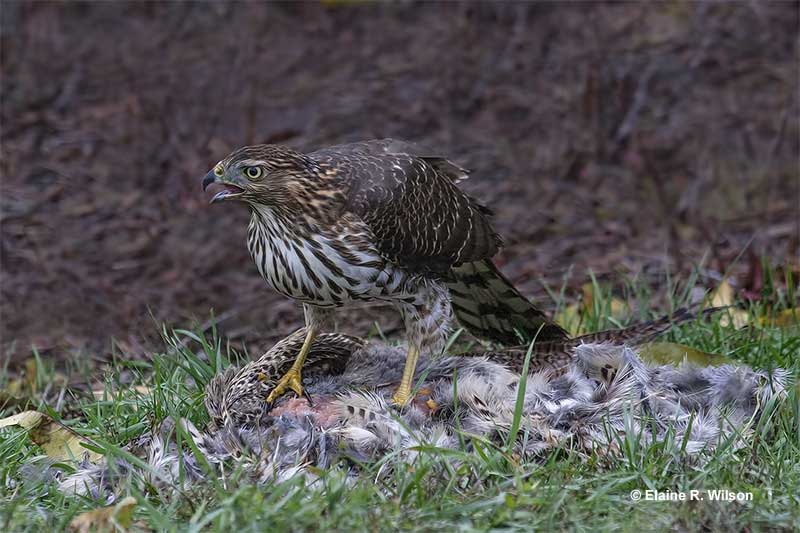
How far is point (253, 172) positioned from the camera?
462cm

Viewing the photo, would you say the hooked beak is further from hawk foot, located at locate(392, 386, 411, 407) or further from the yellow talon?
hawk foot, located at locate(392, 386, 411, 407)

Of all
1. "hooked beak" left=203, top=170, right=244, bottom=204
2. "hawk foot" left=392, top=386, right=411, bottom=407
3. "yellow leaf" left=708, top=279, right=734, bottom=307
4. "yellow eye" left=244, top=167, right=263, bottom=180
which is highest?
"yellow eye" left=244, top=167, right=263, bottom=180

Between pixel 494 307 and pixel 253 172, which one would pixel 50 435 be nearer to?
pixel 253 172

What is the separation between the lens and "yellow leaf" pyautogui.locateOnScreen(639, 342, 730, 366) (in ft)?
16.0

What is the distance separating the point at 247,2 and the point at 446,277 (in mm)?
5674

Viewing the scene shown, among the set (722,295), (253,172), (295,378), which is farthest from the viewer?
(722,295)

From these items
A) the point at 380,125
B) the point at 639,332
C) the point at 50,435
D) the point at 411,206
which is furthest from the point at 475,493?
the point at 380,125

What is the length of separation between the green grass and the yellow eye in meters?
0.98

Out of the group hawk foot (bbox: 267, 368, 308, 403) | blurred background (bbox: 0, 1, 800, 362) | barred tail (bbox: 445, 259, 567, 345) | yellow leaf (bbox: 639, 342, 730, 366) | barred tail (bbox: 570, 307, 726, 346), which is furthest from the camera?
blurred background (bbox: 0, 1, 800, 362)

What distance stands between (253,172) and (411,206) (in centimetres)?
67

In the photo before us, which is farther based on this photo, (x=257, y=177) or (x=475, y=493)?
(x=257, y=177)

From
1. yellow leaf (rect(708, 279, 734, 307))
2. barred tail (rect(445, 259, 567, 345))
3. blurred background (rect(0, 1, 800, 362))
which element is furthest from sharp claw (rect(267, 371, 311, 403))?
blurred background (rect(0, 1, 800, 362))

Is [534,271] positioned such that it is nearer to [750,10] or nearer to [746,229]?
[746,229]

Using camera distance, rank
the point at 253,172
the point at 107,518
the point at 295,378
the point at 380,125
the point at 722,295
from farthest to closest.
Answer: the point at 380,125
the point at 722,295
the point at 295,378
the point at 253,172
the point at 107,518
